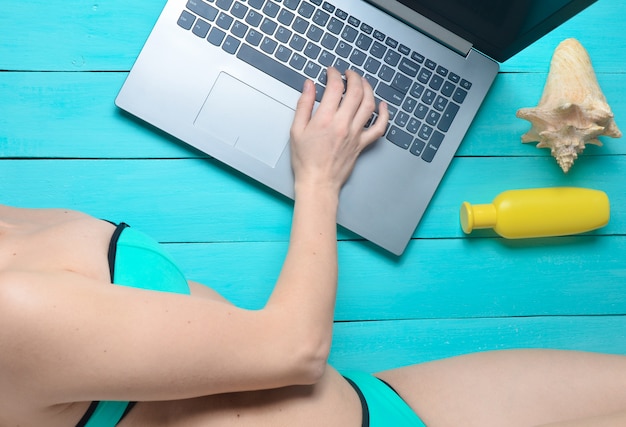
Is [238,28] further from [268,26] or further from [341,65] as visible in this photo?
[341,65]

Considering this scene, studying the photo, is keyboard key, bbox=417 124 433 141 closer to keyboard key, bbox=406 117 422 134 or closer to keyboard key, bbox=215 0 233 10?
keyboard key, bbox=406 117 422 134

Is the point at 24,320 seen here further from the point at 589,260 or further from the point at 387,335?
the point at 589,260

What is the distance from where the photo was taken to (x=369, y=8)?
887mm

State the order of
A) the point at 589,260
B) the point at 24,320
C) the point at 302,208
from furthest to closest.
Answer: the point at 589,260
the point at 302,208
the point at 24,320

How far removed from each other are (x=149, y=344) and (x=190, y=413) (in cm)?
17

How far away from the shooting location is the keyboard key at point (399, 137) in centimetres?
89

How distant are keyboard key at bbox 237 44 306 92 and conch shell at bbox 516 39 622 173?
0.32m

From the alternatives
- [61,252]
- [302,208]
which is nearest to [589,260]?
[302,208]

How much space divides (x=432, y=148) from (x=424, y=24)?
0.17 m

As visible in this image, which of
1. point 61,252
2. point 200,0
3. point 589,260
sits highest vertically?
point 200,0

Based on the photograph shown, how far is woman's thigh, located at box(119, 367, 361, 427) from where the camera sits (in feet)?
2.30

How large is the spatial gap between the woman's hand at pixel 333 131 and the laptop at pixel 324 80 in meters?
0.02

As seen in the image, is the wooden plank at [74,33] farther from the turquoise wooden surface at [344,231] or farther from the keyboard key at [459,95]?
the keyboard key at [459,95]

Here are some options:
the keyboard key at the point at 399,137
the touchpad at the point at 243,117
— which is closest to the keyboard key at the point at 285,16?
the touchpad at the point at 243,117
